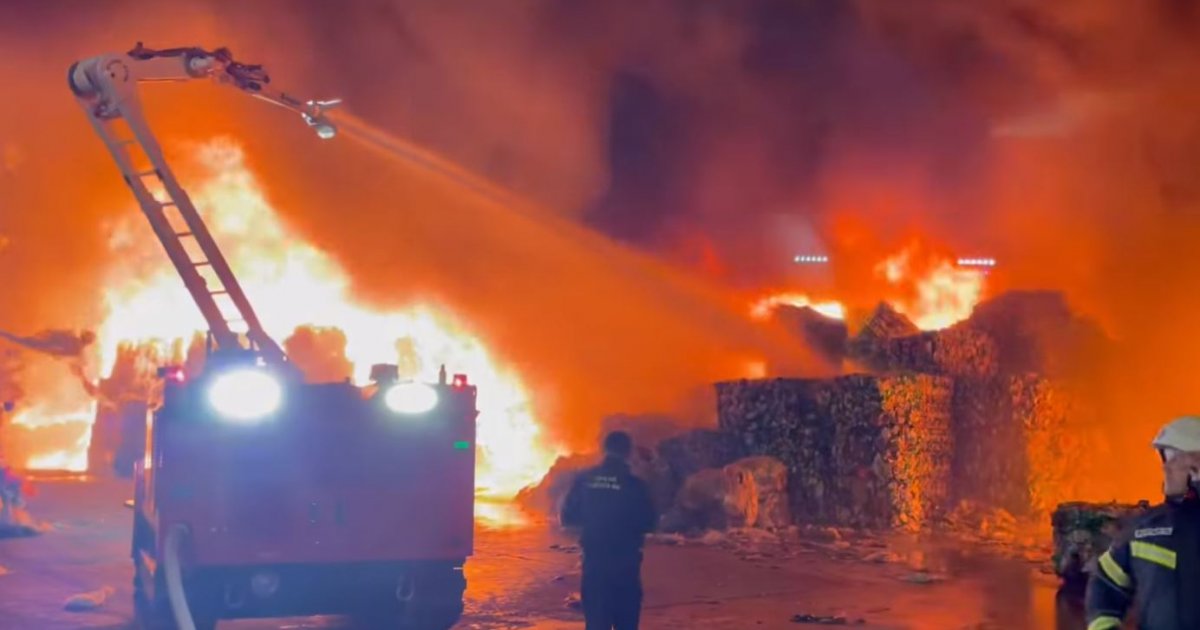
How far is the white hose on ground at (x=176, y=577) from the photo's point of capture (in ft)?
21.0

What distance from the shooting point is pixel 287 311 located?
979 inches

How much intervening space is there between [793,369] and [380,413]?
12.9 metres

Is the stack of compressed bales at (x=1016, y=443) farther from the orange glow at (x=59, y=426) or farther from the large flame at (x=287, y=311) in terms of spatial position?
the orange glow at (x=59, y=426)

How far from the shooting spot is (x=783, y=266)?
27281 mm

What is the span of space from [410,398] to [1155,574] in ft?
15.5

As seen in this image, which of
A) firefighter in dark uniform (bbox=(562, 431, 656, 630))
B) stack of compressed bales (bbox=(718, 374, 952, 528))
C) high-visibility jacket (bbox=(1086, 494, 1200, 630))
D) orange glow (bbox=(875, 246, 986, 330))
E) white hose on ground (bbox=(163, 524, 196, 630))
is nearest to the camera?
high-visibility jacket (bbox=(1086, 494, 1200, 630))

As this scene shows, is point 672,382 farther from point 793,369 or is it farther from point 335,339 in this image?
point 335,339

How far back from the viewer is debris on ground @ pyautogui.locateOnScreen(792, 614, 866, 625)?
28.1 feet

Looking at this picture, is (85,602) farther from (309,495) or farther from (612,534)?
(612,534)

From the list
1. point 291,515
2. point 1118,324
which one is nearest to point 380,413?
point 291,515

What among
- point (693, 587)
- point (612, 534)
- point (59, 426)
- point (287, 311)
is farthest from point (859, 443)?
point (59, 426)

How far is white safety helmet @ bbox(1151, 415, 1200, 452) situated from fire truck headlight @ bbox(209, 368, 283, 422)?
4947mm

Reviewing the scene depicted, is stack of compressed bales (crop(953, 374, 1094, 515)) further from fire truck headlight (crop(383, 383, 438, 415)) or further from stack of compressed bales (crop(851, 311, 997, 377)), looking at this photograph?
fire truck headlight (crop(383, 383, 438, 415))

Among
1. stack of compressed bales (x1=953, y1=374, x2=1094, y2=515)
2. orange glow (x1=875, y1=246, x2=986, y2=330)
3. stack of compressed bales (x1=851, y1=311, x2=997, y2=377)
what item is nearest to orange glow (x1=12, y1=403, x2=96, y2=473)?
orange glow (x1=875, y1=246, x2=986, y2=330)
